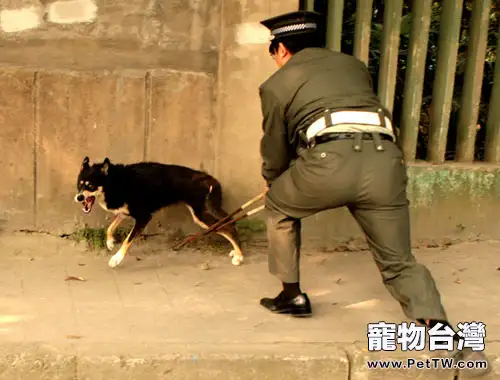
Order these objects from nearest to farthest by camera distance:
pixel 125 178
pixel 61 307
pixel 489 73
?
pixel 61 307
pixel 125 178
pixel 489 73

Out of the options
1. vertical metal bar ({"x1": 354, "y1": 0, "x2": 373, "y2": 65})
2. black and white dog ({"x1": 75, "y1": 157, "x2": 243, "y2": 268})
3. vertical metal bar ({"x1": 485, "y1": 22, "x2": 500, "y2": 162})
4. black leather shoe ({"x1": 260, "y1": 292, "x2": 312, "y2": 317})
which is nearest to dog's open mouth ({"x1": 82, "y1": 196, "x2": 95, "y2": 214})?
black and white dog ({"x1": 75, "y1": 157, "x2": 243, "y2": 268})

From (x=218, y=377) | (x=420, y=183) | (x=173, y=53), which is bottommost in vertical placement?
(x=218, y=377)

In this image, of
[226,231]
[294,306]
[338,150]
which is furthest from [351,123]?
[226,231]

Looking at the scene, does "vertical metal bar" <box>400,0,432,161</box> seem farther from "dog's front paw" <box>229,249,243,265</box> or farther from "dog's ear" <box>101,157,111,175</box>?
"dog's ear" <box>101,157,111,175</box>

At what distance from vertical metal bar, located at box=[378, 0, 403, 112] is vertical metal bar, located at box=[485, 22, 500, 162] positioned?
0.86 m

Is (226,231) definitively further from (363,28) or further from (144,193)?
(363,28)

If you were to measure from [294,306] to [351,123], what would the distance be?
131cm

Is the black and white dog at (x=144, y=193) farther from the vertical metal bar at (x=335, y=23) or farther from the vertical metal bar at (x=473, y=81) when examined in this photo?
the vertical metal bar at (x=473, y=81)

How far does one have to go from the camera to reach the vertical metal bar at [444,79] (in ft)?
21.3

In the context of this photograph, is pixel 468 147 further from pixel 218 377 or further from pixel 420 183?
pixel 218 377

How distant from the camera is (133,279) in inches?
229

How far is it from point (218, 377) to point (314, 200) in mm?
1113

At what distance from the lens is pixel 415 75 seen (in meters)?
6.56

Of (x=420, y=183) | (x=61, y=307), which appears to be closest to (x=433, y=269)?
(x=420, y=183)
